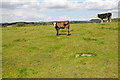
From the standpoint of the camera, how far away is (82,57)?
1254cm

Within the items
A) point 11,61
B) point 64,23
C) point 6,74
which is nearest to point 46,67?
point 6,74

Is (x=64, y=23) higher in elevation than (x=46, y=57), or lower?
higher

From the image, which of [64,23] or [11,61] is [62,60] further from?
[64,23]

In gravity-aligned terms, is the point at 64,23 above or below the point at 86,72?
above

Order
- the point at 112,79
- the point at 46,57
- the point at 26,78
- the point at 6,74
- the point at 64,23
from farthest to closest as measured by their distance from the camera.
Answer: the point at 64,23
the point at 46,57
the point at 6,74
the point at 26,78
the point at 112,79

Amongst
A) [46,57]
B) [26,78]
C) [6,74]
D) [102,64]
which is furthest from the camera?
[46,57]

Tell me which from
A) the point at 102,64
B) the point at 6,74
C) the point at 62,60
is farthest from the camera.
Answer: the point at 62,60

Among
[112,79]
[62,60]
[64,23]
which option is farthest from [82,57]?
[64,23]

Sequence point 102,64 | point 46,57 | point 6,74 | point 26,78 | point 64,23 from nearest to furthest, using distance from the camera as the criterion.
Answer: point 26,78
point 6,74
point 102,64
point 46,57
point 64,23

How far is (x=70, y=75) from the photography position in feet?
30.6

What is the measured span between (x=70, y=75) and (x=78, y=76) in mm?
531

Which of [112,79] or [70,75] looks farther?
[70,75]

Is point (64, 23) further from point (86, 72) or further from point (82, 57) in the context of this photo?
point (86, 72)

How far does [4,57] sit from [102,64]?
9166 millimetres
